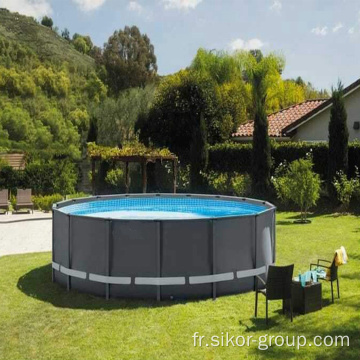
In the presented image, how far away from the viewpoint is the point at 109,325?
7652 mm

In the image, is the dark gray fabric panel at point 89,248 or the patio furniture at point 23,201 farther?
the patio furniture at point 23,201

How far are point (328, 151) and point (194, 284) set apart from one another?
Result: 49.7ft

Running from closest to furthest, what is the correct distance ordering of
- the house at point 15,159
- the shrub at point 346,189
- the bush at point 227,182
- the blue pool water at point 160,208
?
the blue pool water at point 160,208 < the shrub at point 346,189 < the bush at point 227,182 < the house at point 15,159

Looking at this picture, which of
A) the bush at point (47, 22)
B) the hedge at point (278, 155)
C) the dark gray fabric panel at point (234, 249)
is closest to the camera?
the dark gray fabric panel at point (234, 249)

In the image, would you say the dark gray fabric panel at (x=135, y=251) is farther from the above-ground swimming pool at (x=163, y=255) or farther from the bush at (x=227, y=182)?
the bush at (x=227, y=182)

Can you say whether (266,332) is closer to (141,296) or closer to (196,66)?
(141,296)

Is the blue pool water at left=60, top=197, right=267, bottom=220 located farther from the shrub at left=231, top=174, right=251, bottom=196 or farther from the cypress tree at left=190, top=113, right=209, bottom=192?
the cypress tree at left=190, top=113, right=209, bottom=192

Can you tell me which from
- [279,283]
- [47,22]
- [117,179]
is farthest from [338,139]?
[47,22]

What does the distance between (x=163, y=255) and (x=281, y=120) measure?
24.0 meters

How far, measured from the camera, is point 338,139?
21719mm

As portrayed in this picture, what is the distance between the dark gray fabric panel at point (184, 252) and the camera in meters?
8.73

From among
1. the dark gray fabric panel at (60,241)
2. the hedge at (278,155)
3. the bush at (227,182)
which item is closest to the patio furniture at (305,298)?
the dark gray fabric panel at (60,241)

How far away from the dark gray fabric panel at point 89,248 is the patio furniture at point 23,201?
1309 centimetres

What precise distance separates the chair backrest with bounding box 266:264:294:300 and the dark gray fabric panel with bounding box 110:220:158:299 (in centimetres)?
223
